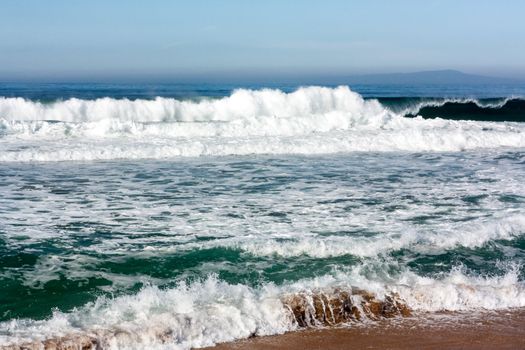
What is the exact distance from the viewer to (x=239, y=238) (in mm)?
7039

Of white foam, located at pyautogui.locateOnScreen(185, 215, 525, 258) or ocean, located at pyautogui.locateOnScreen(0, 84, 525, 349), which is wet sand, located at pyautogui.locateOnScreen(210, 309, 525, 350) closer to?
ocean, located at pyautogui.locateOnScreen(0, 84, 525, 349)

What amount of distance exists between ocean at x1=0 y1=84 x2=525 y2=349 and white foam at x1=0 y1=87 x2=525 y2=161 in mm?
144

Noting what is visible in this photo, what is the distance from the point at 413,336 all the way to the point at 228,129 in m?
14.7

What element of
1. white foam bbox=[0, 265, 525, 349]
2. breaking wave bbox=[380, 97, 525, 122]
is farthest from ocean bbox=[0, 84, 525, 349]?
breaking wave bbox=[380, 97, 525, 122]

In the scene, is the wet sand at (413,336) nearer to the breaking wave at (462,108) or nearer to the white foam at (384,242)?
the white foam at (384,242)

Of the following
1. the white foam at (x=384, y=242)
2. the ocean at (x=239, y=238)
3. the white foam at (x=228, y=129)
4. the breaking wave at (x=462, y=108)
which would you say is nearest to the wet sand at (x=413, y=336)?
the ocean at (x=239, y=238)

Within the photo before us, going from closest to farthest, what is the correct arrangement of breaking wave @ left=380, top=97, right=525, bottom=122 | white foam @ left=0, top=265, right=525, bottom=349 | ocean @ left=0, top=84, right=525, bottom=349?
white foam @ left=0, top=265, right=525, bottom=349
ocean @ left=0, top=84, right=525, bottom=349
breaking wave @ left=380, top=97, right=525, bottom=122

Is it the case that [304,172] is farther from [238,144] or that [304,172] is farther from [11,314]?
[11,314]

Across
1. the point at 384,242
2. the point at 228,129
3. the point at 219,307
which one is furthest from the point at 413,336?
the point at 228,129

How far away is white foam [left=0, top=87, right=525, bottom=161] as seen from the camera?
15.2 meters

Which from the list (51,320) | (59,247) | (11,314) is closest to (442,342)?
(51,320)

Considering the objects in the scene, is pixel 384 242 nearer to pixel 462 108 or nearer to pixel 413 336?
pixel 413 336

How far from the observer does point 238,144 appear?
52.4 feet

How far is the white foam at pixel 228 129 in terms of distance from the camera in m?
15.2
